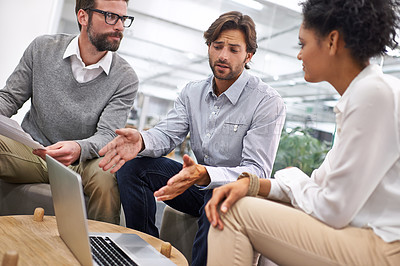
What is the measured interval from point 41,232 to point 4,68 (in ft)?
10.1

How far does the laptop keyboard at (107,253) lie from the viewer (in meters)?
1.03

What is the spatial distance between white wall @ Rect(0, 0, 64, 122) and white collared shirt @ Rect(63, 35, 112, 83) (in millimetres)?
2000

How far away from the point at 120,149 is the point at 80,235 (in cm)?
68

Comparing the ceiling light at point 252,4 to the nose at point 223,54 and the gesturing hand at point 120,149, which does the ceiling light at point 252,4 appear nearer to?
the nose at point 223,54

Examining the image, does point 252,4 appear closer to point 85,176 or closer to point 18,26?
point 18,26

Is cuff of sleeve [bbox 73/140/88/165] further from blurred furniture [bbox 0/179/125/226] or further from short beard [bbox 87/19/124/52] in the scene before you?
short beard [bbox 87/19/124/52]

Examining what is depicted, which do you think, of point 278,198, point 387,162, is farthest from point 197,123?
point 387,162

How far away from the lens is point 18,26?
3.76 m

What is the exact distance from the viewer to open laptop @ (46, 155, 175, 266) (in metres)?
0.92

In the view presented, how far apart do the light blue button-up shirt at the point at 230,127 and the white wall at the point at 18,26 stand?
2.47 meters

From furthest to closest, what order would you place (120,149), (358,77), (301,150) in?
(301,150) < (120,149) < (358,77)

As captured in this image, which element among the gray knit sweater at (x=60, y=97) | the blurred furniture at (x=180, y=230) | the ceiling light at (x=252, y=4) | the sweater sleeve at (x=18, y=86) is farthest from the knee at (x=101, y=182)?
the ceiling light at (x=252, y=4)

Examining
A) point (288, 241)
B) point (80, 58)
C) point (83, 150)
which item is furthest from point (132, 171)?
point (288, 241)

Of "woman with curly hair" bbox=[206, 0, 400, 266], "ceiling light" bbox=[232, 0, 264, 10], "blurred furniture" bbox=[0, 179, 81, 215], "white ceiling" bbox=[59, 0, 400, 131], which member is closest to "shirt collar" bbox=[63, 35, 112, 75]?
"blurred furniture" bbox=[0, 179, 81, 215]
